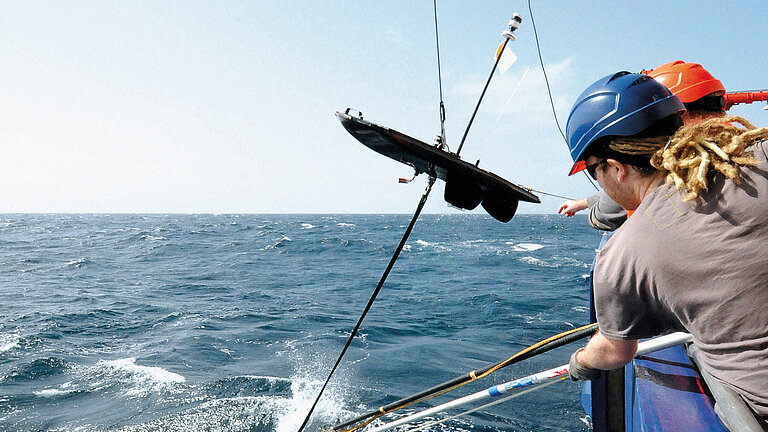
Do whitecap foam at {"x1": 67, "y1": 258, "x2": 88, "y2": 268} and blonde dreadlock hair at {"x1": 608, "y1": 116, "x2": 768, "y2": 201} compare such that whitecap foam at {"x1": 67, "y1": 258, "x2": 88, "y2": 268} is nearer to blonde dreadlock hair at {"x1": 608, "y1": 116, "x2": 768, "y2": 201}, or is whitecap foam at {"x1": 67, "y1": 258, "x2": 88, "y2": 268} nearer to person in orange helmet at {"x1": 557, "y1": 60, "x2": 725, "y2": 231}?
person in orange helmet at {"x1": 557, "y1": 60, "x2": 725, "y2": 231}

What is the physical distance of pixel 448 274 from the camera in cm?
2077

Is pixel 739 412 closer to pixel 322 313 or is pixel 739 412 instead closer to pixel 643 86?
pixel 643 86

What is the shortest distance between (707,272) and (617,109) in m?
0.58

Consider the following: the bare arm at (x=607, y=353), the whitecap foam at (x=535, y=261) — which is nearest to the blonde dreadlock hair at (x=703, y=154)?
the bare arm at (x=607, y=353)

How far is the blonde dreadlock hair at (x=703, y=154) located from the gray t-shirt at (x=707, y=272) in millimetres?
30

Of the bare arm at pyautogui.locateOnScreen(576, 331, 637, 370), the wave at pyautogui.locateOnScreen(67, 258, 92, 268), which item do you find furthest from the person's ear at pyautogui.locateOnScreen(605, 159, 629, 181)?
the wave at pyautogui.locateOnScreen(67, 258, 92, 268)

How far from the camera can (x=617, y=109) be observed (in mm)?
1472

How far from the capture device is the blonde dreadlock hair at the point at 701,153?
121 centimetres

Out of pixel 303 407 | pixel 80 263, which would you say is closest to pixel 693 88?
pixel 303 407

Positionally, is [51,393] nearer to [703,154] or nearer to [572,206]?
[572,206]

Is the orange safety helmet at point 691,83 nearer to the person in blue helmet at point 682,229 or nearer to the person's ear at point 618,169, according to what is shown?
the person in blue helmet at point 682,229

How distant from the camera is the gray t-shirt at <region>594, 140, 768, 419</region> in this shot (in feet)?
3.83

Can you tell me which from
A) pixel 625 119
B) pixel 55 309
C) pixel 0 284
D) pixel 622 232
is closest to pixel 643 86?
pixel 625 119

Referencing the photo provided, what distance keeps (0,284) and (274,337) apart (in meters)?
15.4
